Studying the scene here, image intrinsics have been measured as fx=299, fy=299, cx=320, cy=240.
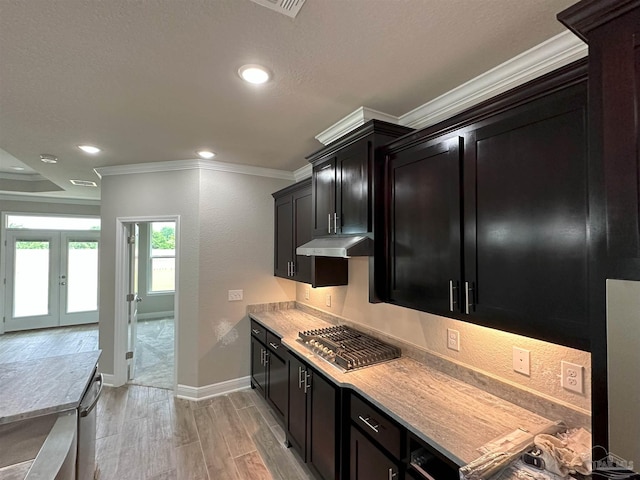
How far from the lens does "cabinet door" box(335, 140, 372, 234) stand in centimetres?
208

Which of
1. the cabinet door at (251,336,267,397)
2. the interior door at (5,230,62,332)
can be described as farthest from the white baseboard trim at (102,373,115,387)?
the interior door at (5,230,62,332)

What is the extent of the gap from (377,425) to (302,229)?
2055mm

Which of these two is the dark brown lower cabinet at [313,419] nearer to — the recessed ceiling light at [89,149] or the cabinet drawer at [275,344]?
the cabinet drawer at [275,344]

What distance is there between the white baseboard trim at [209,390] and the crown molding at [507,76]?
11.4 feet

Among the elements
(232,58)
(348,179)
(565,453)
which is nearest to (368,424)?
(565,453)

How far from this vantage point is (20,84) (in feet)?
5.85

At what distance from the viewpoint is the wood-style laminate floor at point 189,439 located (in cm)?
235

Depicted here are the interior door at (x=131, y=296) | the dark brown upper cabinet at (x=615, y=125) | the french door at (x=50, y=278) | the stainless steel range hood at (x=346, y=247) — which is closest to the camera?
the dark brown upper cabinet at (x=615, y=125)

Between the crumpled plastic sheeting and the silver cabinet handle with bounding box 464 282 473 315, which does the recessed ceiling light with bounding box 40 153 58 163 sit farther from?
the crumpled plastic sheeting

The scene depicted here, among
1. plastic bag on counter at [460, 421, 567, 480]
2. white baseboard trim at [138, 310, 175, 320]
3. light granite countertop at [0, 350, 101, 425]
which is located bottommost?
white baseboard trim at [138, 310, 175, 320]

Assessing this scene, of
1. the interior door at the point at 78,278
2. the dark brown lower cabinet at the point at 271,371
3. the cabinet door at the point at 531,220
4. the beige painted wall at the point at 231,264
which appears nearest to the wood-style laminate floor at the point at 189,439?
the dark brown lower cabinet at the point at 271,371

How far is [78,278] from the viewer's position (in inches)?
252

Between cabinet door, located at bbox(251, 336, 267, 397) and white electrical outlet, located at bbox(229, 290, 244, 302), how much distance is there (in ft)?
1.69

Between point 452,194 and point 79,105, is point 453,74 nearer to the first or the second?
point 452,194
